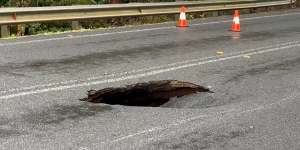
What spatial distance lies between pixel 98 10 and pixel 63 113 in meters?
9.93

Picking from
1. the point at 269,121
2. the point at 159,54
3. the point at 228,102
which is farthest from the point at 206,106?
the point at 159,54

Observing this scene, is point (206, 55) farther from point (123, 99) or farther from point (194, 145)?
point (194, 145)

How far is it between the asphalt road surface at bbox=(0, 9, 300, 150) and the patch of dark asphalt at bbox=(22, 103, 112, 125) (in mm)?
11

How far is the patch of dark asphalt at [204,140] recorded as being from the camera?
5348mm

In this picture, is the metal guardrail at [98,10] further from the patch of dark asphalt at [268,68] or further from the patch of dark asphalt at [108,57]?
Result: the patch of dark asphalt at [268,68]

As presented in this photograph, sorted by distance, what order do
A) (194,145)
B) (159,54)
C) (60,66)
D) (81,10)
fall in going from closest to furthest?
(194,145) → (60,66) → (159,54) → (81,10)

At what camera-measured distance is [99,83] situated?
7.81m

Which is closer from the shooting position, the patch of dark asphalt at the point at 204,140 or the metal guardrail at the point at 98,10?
the patch of dark asphalt at the point at 204,140

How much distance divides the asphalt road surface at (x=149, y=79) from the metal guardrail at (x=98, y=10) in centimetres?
112

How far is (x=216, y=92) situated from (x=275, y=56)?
378 cm

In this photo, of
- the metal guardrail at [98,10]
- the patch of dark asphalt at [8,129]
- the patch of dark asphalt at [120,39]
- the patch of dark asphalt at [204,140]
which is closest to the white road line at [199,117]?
the patch of dark asphalt at [204,140]

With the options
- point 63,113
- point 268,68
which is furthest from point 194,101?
point 268,68

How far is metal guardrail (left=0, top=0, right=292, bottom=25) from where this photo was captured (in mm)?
13430

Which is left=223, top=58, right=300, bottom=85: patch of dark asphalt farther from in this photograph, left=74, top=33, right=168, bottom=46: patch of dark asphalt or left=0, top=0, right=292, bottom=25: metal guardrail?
left=0, top=0, right=292, bottom=25: metal guardrail
